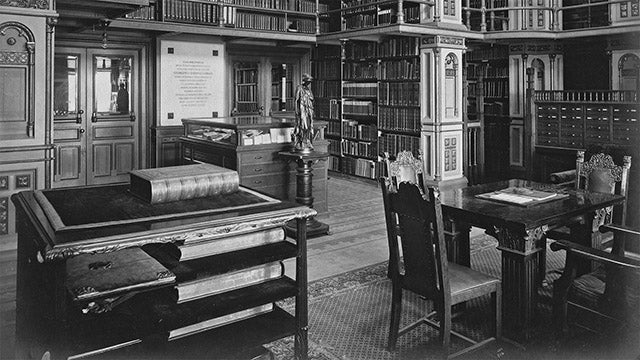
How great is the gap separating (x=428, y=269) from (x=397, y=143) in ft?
20.9

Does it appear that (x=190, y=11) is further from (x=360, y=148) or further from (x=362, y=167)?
(x=362, y=167)

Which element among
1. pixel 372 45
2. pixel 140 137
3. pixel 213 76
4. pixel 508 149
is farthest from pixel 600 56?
pixel 140 137

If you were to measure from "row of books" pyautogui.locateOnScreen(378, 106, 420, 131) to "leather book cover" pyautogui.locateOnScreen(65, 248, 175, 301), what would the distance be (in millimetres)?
7191

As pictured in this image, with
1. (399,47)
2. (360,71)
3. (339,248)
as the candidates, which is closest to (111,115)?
(360,71)

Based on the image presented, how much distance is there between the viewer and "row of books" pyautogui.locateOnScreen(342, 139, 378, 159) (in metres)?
9.44

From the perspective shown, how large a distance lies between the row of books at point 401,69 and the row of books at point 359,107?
59 centimetres

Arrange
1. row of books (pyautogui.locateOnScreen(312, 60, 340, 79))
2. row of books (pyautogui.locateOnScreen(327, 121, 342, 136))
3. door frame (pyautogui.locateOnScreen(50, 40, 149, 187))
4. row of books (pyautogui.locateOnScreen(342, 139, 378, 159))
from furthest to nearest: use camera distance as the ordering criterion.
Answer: row of books (pyautogui.locateOnScreen(327, 121, 342, 136)) < row of books (pyautogui.locateOnScreen(312, 60, 340, 79)) < row of books (pyautogui.locateOnScreen(342, 139, 378, 159)) < door frame (pyautogui.locateOnScreen(50, 40, 149, 187))

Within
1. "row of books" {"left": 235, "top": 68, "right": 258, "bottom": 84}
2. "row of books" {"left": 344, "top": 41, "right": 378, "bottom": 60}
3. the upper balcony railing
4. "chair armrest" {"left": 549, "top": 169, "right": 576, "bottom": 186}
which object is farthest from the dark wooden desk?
"row of books" {"left": 235, "top": 68, "right": 258, "bottom": 84}

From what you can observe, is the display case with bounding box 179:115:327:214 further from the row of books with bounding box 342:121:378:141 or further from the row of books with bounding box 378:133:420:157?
the row of books with bounding box 342:121:378:141

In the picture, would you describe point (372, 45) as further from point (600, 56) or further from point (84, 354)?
point (84, 354)

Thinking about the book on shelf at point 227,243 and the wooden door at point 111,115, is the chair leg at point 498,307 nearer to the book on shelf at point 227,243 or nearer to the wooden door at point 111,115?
the book on shelf at point 227,243

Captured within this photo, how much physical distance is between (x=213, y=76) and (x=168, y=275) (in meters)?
8.15

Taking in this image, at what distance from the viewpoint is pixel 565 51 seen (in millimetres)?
10422

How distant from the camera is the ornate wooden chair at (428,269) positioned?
2586mm
